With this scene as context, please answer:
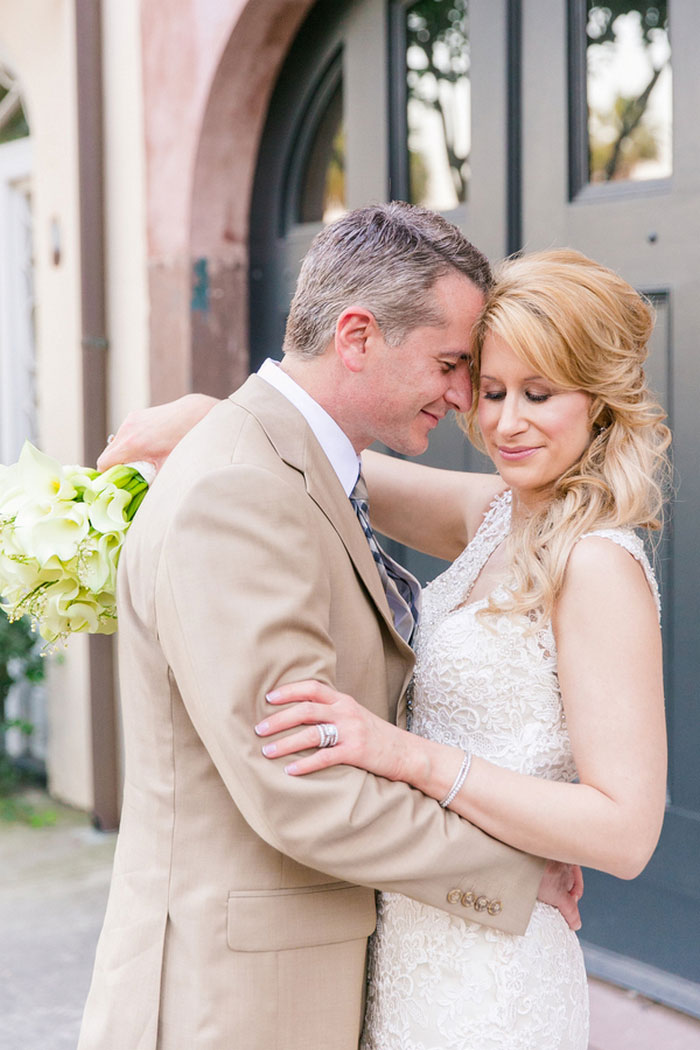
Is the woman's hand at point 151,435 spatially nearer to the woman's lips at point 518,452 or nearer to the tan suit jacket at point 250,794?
the tan suit jacket at point 250,794

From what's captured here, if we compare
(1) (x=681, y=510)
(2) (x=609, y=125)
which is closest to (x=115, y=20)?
(2) (x=609, y=125)

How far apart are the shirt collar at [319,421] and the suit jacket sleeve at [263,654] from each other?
238 mm

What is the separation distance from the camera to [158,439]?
2021 mm

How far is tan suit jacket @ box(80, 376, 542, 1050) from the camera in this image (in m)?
1.48

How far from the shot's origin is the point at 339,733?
1523mm

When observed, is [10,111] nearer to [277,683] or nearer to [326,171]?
[326,171]

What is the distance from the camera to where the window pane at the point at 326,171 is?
13.8 feet

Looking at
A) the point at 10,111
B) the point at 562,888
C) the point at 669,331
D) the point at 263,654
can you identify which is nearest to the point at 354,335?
the point at 263,654

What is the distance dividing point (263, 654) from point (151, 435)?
696 mm

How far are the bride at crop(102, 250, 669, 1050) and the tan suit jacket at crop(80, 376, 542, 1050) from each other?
0.34 feet

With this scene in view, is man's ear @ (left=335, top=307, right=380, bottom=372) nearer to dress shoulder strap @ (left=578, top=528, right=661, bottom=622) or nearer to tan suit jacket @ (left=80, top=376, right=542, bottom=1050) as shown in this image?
tan suit jacket @ (left=80, top=376, right=542, bottom=1050)

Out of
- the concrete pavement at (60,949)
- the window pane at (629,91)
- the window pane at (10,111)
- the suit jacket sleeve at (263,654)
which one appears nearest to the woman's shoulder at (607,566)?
the suit jacket sleeve at (263,654)

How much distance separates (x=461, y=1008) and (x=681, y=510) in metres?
1.70

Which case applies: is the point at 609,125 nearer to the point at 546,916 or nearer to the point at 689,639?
the point at 689,639
